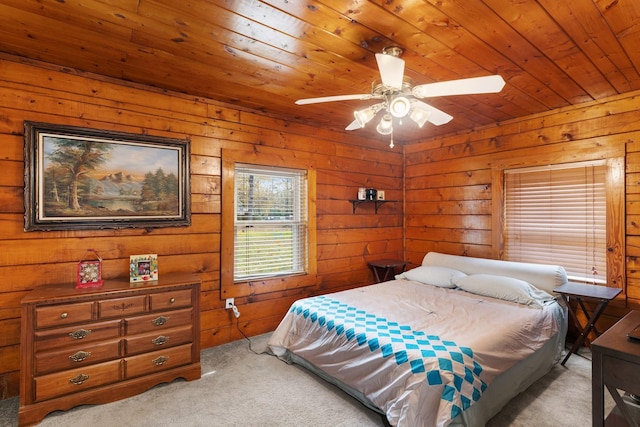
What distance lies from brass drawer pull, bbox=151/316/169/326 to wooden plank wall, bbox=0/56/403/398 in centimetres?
55

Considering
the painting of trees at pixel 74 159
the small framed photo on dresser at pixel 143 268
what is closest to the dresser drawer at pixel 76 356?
the small framed photo on dresser at pixel 143 268

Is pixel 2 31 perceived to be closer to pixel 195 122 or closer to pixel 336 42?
pixel 195 122

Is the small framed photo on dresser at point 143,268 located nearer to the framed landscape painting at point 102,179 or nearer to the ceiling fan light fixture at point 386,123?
the framed landscape painting at point 102,179

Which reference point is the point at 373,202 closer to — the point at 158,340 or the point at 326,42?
the point at 326,42

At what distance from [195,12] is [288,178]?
207 cm

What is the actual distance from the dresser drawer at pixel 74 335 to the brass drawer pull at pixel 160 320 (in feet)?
0.76

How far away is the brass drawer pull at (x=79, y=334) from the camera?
2.09 meters

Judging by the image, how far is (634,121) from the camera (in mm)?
2799

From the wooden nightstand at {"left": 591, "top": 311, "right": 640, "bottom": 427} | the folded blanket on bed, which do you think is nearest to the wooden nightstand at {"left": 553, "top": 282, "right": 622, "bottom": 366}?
the wooden nightstand at {"left": 591, "top": 311, "right": 640, "bottom": 427}

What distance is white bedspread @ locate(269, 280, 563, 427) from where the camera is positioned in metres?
1.72

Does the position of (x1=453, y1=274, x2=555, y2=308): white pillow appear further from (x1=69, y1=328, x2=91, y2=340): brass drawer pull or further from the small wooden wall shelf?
(x1=69, y1=328, x2=91, y2=340): brass drawer pull

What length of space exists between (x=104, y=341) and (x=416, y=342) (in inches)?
83.2

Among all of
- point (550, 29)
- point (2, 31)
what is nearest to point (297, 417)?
point (550, 29)

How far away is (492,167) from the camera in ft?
12.2
